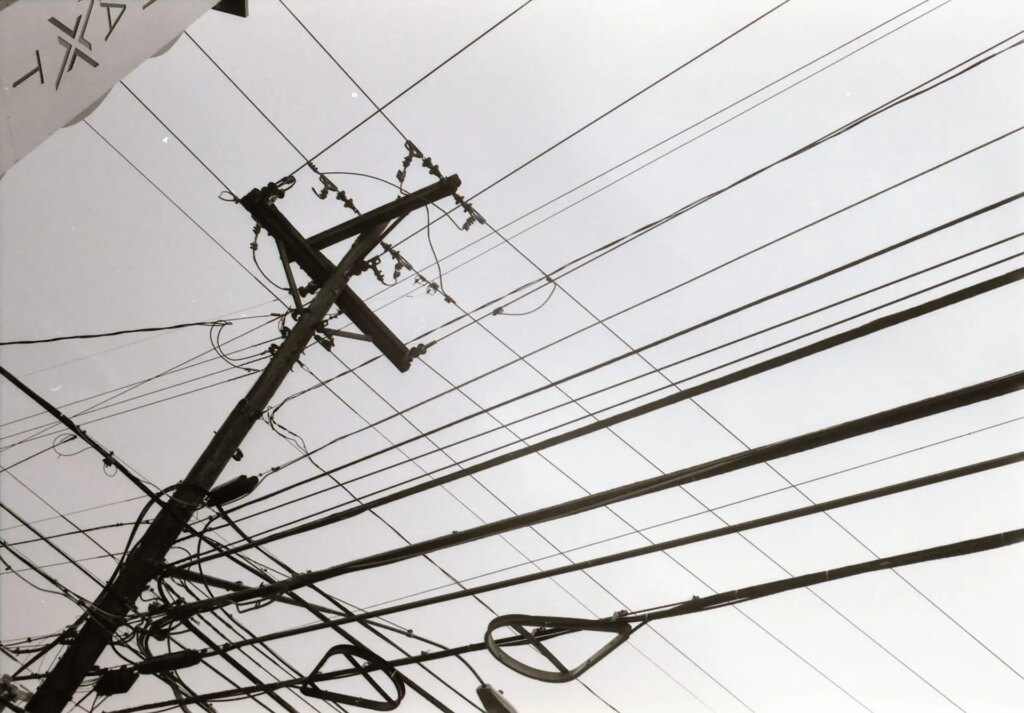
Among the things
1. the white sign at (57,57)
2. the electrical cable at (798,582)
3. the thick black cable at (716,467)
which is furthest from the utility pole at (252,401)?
the white sign at (57,57)

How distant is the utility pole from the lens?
5547 mm

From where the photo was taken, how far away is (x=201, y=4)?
3543 mm

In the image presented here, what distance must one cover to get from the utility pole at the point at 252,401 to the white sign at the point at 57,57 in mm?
3702

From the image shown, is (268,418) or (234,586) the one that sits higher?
(268,418)

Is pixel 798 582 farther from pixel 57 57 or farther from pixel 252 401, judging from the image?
pixel 252 401

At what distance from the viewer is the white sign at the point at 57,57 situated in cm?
253

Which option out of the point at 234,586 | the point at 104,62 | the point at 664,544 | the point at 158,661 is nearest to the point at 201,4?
the point at 104,62

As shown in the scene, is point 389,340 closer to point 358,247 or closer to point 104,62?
point 358,247

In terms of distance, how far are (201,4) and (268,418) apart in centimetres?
413

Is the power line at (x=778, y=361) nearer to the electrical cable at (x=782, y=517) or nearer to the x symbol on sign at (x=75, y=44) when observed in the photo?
the electrical cable at (x=782, y=517)

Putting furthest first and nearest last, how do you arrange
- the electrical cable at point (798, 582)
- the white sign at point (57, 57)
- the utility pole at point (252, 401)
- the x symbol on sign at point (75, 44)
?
the utility pole at point (252, 401)
the electrical cable at point (798, 582)
the x symbol on sign at point (75, 44)
the white sign at point (57, 57)

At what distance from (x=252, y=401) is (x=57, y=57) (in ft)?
12.9

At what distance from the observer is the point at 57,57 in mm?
2688

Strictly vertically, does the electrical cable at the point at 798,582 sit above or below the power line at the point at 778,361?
below
